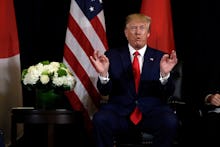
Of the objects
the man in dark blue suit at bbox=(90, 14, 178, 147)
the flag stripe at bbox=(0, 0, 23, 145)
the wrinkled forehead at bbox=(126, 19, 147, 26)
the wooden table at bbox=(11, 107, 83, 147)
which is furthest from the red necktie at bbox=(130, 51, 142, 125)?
the flag stripe at bbox=(0, 0, 23, 145)

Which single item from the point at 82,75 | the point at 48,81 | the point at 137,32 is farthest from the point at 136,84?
the point at 82,75

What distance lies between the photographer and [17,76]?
4.69 m

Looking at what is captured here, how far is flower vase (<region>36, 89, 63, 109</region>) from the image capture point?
3.86 meters

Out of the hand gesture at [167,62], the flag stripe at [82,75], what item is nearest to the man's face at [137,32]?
the hand gesture at [167,62]

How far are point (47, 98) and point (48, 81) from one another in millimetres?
148

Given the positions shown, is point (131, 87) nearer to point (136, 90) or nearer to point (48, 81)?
point (136, 90)

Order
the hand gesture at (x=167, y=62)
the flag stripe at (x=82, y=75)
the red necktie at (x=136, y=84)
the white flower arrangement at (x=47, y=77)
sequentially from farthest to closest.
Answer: the flag stripe at (x=82, y=75) < the white flower arrangement at (x=47, y=77) < the red necktie at (x=136, y=84) < the hand gesture at (x=167, y=62)

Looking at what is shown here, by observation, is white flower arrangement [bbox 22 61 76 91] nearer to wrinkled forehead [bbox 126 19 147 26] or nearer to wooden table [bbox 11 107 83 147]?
wooden table [bbox 11 107 83 147]

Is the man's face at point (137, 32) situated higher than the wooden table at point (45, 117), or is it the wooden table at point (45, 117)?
the man's face at point (137, 32)

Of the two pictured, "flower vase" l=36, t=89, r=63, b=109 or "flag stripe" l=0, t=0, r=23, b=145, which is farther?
"flag stripe" l=0, t=0, r=23, b=145

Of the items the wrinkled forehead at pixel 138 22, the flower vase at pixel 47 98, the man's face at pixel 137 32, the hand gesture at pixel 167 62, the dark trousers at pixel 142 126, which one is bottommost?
the dark trousers at pixel 142 126

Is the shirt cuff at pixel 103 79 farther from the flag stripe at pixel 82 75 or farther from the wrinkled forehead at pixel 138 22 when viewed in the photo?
the flag stripe at pixel 82 75

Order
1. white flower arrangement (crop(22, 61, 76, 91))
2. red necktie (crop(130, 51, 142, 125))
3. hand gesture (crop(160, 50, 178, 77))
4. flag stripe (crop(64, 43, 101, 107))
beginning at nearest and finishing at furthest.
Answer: hand gesture (crop(160, 50, 178, 77)), red necktie (crop(130, 51, 142, 125)), white flower arrangement (crop(22, 61, 76, 91)), flag stripe (crop(64, 43, 101, 107))

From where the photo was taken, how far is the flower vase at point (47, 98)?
12.7 ft
